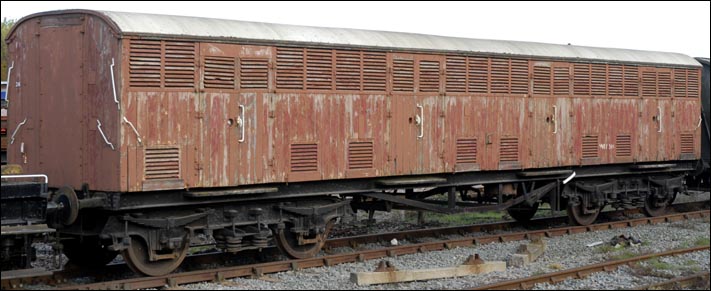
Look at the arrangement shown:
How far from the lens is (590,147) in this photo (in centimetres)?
1762

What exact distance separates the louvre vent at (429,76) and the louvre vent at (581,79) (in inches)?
146

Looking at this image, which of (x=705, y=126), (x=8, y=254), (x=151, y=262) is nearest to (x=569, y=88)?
(x=705, y=126)

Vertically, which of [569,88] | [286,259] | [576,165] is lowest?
[286,259]

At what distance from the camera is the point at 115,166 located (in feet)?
37.3

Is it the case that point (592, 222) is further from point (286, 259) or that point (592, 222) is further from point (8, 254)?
point (8, 254)

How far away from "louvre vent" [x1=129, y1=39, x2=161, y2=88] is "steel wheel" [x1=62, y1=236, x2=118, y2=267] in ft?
8.40

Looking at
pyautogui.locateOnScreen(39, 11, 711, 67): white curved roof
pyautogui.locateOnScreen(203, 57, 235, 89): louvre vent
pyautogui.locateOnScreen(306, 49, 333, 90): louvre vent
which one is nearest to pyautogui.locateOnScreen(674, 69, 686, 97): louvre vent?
pyautogui.locateOnScreen(39, 11, 711, 67): white curved roof

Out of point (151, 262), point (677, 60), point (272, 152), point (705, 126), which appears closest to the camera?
point (151, 262)

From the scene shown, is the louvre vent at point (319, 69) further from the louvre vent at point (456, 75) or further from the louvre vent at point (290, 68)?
the louvre vent at point (456, 75)

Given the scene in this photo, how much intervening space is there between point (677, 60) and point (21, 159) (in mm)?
13731

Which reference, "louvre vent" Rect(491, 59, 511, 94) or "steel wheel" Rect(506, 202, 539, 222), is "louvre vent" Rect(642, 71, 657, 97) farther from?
"louvre vent" Rect(491, 59, 511, 94)

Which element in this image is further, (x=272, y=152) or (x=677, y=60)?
(x=677, y=60)

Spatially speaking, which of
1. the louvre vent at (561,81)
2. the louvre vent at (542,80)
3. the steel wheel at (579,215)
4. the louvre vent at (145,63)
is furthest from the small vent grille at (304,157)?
the steel wheel at (579,215)

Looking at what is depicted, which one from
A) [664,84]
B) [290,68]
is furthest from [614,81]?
[290,68]
